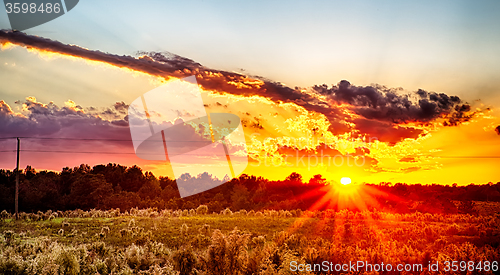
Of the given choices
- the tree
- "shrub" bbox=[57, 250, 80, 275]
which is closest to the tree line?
the tree

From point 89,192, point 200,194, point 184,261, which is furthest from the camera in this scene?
point 200,194

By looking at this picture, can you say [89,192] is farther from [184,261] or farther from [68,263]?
[184,261]

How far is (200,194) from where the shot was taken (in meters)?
60.9

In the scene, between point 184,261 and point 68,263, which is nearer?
point 68,263

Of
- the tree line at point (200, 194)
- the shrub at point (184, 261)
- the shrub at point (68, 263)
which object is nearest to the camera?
the shrub at point (68, 263)

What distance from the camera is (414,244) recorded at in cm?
1686

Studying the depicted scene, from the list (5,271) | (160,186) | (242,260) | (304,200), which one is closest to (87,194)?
(160,186)

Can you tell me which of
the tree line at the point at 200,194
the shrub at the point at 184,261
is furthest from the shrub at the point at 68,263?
the tree line at the point at 200,194

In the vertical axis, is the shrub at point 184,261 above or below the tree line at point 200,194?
above

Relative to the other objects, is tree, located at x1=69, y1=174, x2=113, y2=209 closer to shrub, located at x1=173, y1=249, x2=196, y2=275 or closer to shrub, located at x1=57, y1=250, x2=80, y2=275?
shrub, located at x1=57, y1=250, x2=80, y2=275

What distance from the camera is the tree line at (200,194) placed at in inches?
1865

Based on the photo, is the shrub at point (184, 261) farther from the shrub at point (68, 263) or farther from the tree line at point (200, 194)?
the tree line at point (200, 194)

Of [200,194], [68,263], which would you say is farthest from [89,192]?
[68,263]

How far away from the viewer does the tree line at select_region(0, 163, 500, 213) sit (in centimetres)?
4738
